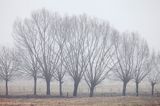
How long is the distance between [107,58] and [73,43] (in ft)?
26.9

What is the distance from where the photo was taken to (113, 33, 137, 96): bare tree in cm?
5809

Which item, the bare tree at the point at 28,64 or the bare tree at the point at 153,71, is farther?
the bare tree at the point at 153,71

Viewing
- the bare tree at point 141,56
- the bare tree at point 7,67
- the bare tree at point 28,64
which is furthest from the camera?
the bare tree at point 141,56

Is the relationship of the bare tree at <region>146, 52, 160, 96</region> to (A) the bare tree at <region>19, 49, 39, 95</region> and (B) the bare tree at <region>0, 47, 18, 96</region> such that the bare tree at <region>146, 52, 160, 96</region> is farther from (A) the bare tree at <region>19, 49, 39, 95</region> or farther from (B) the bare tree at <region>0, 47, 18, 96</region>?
(B) the bare tree at <region>0, 47, 18, 96</region>

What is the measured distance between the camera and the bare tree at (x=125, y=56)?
191 feet

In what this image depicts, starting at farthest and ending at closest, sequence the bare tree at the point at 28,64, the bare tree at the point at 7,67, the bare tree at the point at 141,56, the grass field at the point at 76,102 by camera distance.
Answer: the bare tree at the point at 141,56, the bare tree at the point at 7,67, the bare tree at the point at 28,64, the grass field at the point at 76,102

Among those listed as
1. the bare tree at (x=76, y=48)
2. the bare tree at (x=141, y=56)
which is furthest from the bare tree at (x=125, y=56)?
the bare tree at (x=76, y=48)

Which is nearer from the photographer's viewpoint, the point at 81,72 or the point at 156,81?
the point at 81,72

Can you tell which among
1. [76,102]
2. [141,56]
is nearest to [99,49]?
[141,56]

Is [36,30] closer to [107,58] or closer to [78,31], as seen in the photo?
[78,31]

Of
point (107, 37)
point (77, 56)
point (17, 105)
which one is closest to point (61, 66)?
point (77, 56)

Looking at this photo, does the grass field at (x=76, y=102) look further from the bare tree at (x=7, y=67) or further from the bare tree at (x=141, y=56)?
the bare tree at (x=141, y=56)

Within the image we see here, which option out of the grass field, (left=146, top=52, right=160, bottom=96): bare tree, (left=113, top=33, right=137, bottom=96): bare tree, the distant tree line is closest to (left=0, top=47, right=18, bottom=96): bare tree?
Answer: the distant tree line

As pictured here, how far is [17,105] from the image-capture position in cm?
3048
